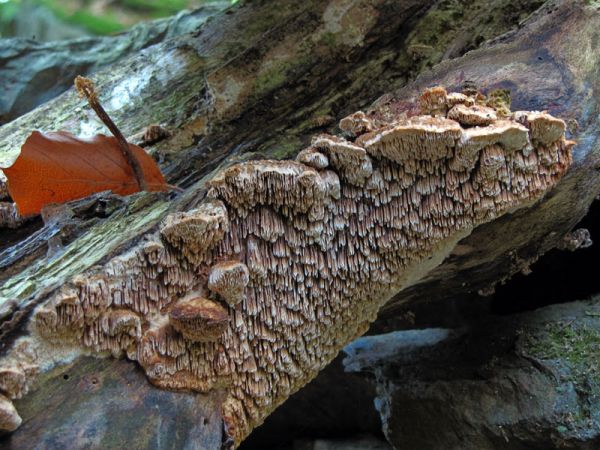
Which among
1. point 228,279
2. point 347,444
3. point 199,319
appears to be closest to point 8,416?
point 199,319

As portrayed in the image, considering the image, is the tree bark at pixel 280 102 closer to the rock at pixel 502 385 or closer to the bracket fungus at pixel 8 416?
the bracket fungus at pixel 8 416

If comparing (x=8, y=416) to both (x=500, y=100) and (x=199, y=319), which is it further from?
(x=500, y=100)

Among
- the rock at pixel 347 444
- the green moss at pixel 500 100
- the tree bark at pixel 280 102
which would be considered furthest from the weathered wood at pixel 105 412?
the rock at pixel 347 444

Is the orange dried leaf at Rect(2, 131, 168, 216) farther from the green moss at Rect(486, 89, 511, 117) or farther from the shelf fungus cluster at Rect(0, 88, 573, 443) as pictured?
the green moss at Rect(486, 89, 511, 117)

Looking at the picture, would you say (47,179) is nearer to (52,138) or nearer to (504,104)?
(52,138)

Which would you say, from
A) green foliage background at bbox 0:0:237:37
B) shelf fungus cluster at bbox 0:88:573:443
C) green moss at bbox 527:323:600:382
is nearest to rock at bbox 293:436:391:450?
green moss at bbox 527:323:600:382

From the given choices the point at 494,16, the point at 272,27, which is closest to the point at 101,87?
the point at 272,27

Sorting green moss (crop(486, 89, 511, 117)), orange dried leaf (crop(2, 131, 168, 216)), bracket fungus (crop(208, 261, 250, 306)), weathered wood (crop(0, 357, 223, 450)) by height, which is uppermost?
orange dried leaf (crop(2, 131, 168, 216))
